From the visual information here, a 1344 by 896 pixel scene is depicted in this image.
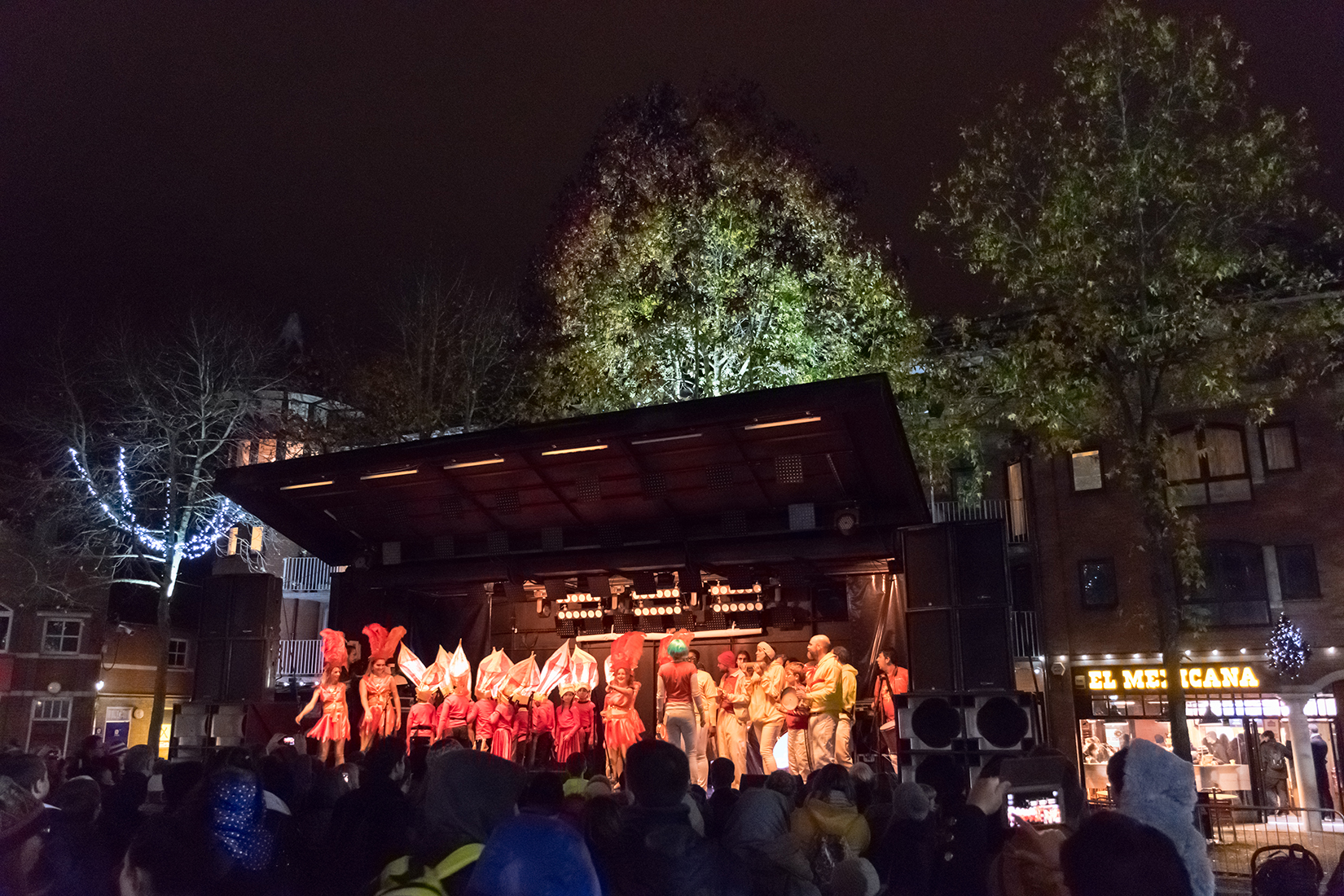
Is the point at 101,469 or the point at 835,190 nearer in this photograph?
the point at 835,190

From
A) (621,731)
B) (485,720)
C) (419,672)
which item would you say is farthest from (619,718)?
(419,672)

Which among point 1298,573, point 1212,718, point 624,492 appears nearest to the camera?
point 624,492

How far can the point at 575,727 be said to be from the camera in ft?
55.8

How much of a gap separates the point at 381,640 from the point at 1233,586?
18.0m

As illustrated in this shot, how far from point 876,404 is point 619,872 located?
9.53 m

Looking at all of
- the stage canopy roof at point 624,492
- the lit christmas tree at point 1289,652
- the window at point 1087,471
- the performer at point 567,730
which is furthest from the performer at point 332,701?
the lit christmas tree at point 1289,652

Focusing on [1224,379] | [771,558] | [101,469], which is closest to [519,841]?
[771,558]

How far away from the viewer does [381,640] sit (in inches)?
673

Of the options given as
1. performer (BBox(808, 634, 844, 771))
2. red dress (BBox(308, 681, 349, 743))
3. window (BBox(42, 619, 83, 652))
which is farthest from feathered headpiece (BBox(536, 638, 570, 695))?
window (BBox(42, 619, 83, 652))

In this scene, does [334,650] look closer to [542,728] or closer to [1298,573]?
[542,728]

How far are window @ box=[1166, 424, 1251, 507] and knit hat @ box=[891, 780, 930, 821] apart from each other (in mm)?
20906

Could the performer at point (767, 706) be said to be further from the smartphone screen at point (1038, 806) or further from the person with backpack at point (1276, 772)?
the person with backpack at point (1276, 772)

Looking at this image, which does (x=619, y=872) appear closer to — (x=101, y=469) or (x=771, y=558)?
(x=771, y=558)

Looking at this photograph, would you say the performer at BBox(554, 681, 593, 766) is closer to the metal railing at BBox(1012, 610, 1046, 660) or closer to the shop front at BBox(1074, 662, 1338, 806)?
the shop front at BBox(1074, 662, 1338, 806)
